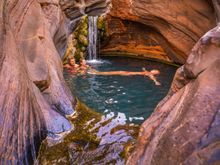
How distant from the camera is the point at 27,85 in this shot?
13.3 feet

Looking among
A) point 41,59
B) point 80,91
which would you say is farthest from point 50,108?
point 80,91

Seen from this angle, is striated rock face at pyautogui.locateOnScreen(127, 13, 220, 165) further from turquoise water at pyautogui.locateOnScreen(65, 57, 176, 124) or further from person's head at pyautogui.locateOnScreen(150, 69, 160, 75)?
person's head at pyautogui.locateOnScreen(150, 69, 160, 75)

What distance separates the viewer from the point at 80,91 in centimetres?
912

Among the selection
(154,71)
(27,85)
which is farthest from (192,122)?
(154,71)

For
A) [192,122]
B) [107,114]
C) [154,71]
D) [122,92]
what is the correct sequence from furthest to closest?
[154,71], [122,92], [107,114], [192,122]

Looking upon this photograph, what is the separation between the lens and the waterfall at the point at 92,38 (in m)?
14.4

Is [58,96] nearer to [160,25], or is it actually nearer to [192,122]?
[192,122]

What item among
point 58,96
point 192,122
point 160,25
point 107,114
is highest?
point 160,25

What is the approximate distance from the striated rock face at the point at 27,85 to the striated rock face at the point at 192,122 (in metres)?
1.55

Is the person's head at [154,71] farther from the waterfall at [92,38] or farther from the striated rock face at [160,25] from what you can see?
the waterfall at [92,38]

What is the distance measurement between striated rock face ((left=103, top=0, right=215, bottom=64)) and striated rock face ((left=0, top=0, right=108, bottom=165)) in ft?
20.3

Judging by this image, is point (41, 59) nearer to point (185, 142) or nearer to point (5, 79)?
point (5, 79)

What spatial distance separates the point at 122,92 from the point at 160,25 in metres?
4.89

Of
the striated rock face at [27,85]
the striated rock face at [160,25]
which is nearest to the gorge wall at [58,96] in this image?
the striated rock face at [27,85]
